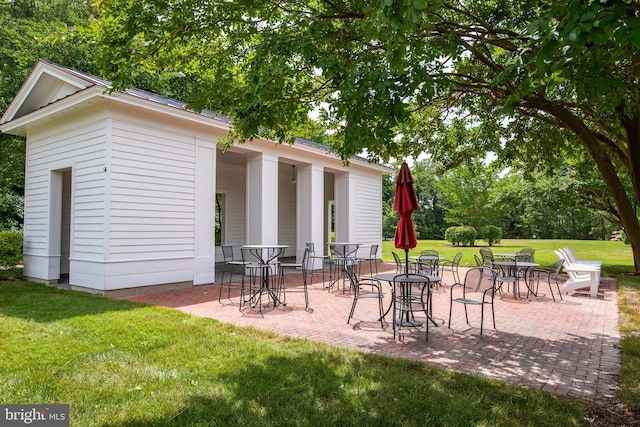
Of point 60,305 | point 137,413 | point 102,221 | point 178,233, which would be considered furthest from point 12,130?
point 137,413

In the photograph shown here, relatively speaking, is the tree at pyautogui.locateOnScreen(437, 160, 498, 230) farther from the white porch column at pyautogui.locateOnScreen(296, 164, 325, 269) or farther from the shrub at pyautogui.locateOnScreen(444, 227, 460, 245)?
the white porch column at pyautogui.locateOnScreen(296, 164, 325, 269)

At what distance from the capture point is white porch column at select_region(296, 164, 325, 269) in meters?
12.8

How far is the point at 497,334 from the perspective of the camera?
536cm

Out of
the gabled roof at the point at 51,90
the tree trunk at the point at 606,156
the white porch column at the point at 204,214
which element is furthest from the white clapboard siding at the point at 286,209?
the tree trunk at the point at 606,156

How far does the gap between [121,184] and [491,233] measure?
27778 millimetres

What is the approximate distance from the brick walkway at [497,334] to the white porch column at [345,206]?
21.6 feet

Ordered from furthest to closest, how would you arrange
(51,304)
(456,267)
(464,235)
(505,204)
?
1. (464,235)
2. (505,204)
3. (456,267)
4. (51,304)

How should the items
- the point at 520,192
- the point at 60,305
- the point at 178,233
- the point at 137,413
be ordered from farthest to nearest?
the point at 520,192 → the point at 178,233 → the point at 60,305 → the point at 137,413

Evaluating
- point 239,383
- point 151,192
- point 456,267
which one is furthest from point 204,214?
point 456,267

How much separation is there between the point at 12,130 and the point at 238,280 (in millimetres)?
6872

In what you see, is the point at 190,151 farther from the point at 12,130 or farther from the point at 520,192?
the point at 520,192

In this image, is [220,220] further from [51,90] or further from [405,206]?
[405,206]

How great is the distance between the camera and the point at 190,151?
9188mm

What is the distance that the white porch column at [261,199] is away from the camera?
36.1 ft
